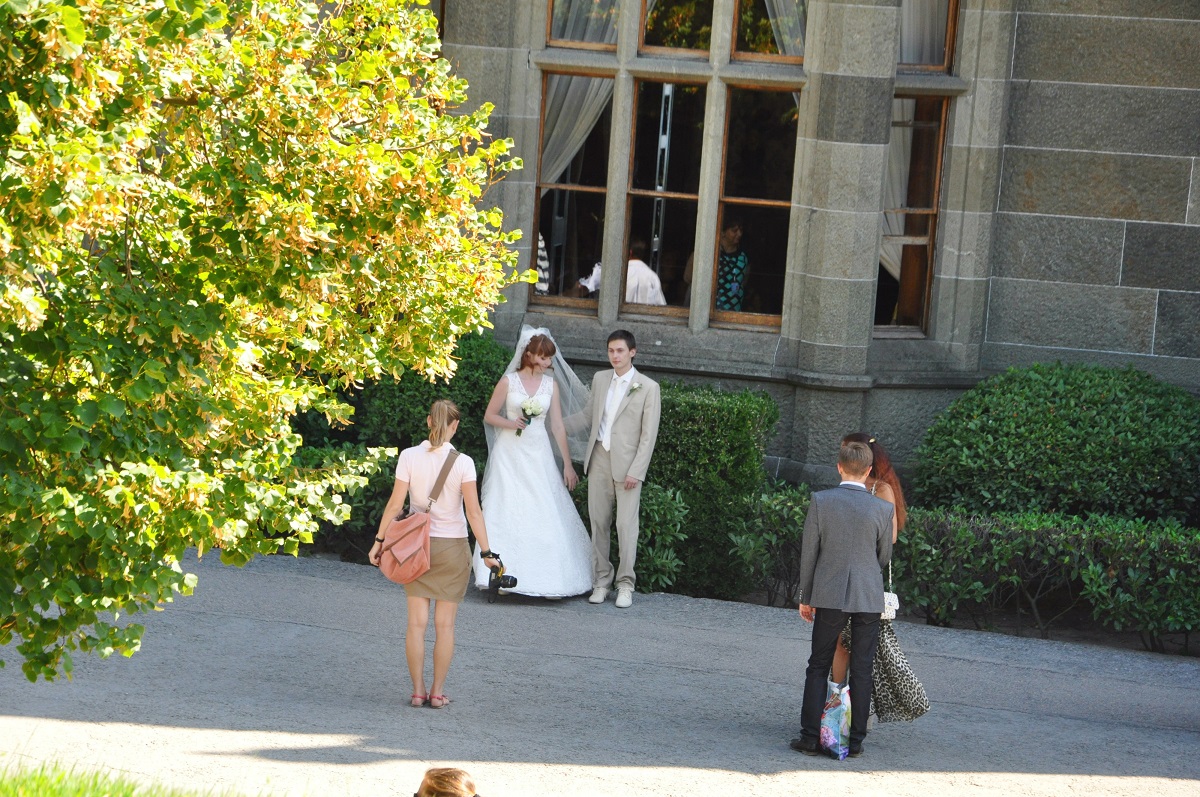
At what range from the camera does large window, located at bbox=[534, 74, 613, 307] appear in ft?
37.3

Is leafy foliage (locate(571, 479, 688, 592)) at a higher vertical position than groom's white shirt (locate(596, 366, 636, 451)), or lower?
lower

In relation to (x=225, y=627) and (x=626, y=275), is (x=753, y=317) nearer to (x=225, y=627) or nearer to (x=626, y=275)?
(x=626, y=275)

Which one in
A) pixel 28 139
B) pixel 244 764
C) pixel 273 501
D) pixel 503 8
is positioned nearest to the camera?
pixel 28 139

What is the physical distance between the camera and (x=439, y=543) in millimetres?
7309

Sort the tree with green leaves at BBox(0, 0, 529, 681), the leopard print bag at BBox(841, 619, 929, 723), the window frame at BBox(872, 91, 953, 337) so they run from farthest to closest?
the window frame at BBox(872, 91, 953, 337) < the leopard print bag at BBox(841, 619, 929, 723) < the tree with green leaves at BBox(0, 0, 529, 681)

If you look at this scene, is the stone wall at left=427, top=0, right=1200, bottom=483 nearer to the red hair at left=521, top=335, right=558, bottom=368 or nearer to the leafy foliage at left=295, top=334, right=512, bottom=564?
the leafy foliage at left=295, top=334, right=512, bottom=564

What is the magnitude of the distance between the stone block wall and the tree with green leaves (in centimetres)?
770

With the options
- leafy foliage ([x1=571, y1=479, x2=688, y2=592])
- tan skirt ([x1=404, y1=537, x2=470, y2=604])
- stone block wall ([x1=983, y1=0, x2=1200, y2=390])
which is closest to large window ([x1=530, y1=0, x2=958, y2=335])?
stone block wall ([x1=983, y1=0, x2=1200, y2=390])

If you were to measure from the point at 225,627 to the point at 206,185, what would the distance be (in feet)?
15.3

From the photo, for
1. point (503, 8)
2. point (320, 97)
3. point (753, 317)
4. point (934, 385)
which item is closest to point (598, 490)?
point (753, 317)

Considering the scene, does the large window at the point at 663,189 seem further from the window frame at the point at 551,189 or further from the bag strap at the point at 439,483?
the bag strap at the point at 439,483

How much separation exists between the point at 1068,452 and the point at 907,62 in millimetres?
3387

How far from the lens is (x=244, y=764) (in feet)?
20.4

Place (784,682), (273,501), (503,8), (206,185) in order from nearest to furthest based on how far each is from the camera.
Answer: (206,185) < (273,501) < (784,682) < (503,8)
